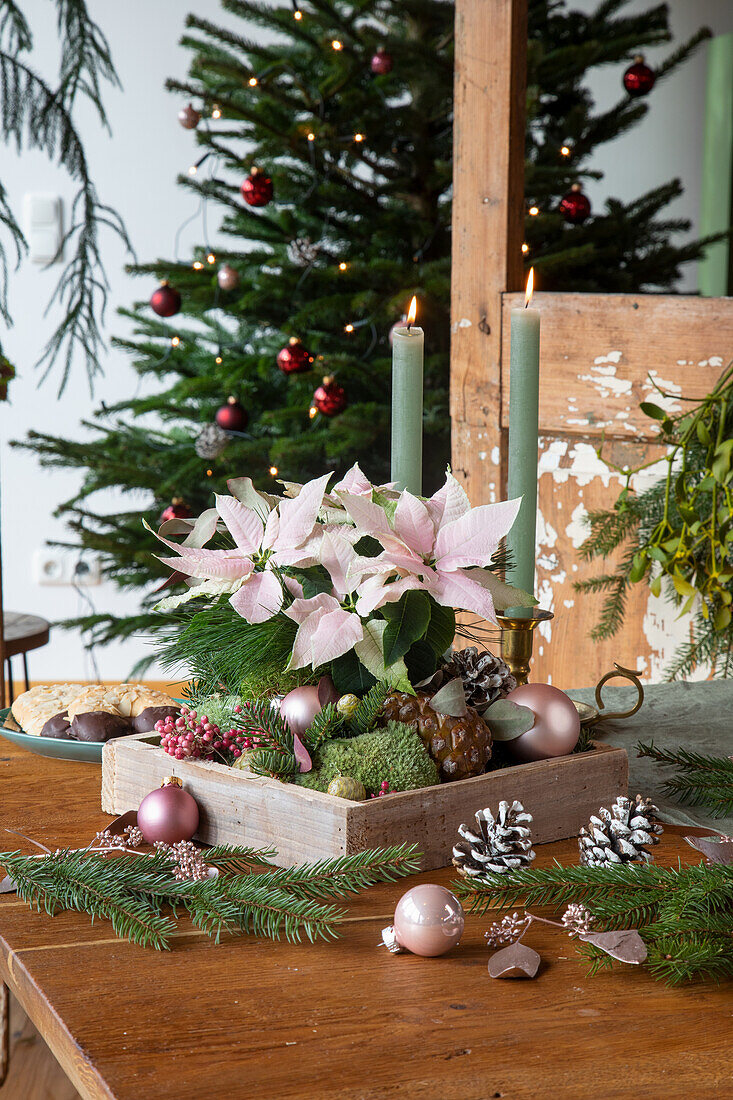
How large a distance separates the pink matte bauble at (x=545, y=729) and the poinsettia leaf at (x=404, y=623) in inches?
3.4

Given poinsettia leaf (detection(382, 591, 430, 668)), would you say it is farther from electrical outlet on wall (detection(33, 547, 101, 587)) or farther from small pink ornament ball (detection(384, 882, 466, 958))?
electrical outlet on wall (detection(33, 547, 101, 587))

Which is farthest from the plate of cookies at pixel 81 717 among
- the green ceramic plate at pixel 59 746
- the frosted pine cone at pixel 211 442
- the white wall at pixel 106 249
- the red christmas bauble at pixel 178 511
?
the white wall at pixel 106 249

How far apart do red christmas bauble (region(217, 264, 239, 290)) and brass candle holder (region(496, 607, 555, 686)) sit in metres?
1.73

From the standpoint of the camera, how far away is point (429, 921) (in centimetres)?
45

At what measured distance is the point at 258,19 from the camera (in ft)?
7.74

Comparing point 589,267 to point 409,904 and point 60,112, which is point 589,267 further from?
point 409,904

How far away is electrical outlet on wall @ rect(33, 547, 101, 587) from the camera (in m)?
3.15

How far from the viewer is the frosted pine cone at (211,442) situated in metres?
2.30

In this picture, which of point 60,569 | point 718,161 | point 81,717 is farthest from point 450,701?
point 718,161

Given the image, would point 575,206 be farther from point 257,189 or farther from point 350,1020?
point 350,1020

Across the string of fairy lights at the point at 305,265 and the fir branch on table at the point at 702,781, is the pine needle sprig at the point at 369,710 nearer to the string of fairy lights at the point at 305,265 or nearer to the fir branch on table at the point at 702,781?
the fir branch on table at the point at 702,781

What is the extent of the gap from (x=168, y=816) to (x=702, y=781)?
33 cm

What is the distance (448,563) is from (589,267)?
217 cm

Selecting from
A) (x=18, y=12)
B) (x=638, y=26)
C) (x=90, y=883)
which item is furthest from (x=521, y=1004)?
(x=18, y=12)
